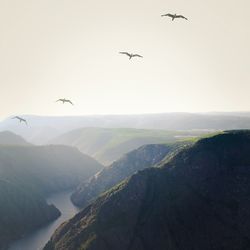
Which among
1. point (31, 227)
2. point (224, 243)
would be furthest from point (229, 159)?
point (31, 227)

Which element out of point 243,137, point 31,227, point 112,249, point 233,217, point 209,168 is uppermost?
point 243,137

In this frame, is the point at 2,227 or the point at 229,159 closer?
the point at 229,159

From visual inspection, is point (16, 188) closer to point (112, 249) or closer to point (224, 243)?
point (112, 249)

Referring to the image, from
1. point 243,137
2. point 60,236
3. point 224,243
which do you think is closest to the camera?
point 224,243

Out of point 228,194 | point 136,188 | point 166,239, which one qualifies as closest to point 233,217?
point 228,194

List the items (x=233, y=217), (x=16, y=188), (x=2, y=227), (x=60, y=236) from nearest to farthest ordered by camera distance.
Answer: (x=233, y=217)
(x=60, y=236)
(x=2, y=227)
(x=16, y=188)

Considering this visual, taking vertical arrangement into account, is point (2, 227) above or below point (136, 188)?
below

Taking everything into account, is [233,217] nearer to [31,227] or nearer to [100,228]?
[100,228]
